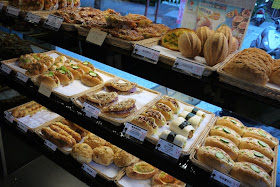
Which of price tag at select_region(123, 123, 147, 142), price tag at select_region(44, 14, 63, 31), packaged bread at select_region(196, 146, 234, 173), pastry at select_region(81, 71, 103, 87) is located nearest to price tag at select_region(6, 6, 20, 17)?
price tag at select_region(44, 14, 63, 31)

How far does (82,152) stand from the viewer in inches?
77.4

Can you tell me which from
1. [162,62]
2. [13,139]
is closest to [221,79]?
[162,62]

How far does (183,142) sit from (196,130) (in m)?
0.28

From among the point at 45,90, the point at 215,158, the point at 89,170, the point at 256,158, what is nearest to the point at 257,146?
the point at 256,158

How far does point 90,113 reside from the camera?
1776mm

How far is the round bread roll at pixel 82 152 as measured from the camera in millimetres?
1951

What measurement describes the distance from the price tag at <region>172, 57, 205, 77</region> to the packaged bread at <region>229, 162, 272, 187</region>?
1.87 ft

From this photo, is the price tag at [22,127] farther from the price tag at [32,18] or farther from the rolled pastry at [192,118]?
the rolled pastry at [192,118]

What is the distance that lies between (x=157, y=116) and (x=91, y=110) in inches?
19.2

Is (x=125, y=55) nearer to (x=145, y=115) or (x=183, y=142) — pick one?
(x=145, y=115)

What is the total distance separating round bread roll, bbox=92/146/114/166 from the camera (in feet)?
6.35

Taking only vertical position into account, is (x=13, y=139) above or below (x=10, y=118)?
below

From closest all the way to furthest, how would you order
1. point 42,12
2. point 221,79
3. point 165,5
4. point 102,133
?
point 221,79
point 102,133
point 42,12
point 165,5

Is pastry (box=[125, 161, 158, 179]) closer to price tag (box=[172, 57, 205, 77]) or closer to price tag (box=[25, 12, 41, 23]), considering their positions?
price tag (box=[172, 57, 205, 77])
